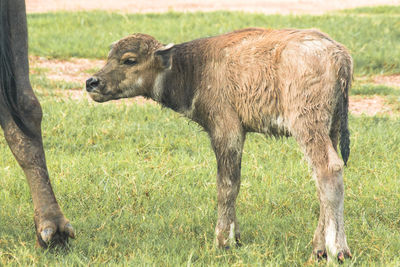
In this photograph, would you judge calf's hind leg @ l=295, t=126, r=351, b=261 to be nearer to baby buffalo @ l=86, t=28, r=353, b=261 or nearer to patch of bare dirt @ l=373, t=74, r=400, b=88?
baby buffalo @ l=86, t=28, r=353, b=261

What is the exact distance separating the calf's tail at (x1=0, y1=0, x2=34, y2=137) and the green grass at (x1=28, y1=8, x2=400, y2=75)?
7065mm

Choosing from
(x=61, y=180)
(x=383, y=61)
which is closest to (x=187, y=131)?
(x=61, y=180)

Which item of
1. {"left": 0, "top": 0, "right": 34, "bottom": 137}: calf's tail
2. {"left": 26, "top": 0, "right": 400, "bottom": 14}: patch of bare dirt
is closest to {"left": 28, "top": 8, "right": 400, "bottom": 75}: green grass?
{"left": 26, "top": 0, "right": 400, "bottom": 14}: patch of bare dirt

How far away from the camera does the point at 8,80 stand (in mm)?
4730

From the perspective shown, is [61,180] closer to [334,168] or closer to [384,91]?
[334,168]

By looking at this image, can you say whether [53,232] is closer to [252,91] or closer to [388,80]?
[252,91]

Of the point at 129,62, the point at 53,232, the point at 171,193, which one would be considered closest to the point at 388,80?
the point at 171,193

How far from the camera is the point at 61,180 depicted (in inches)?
241

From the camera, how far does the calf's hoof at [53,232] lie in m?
4.58

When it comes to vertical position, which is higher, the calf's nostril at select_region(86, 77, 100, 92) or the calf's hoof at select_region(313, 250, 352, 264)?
the calf's nostril at select_region(86, 77, 100, 92)

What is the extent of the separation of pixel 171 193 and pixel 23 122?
1.71 m

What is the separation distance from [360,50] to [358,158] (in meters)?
5.43

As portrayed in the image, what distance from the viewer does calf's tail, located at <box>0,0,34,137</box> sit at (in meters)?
4.73

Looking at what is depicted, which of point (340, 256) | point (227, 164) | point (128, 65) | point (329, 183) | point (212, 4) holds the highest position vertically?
point (128, 65)
